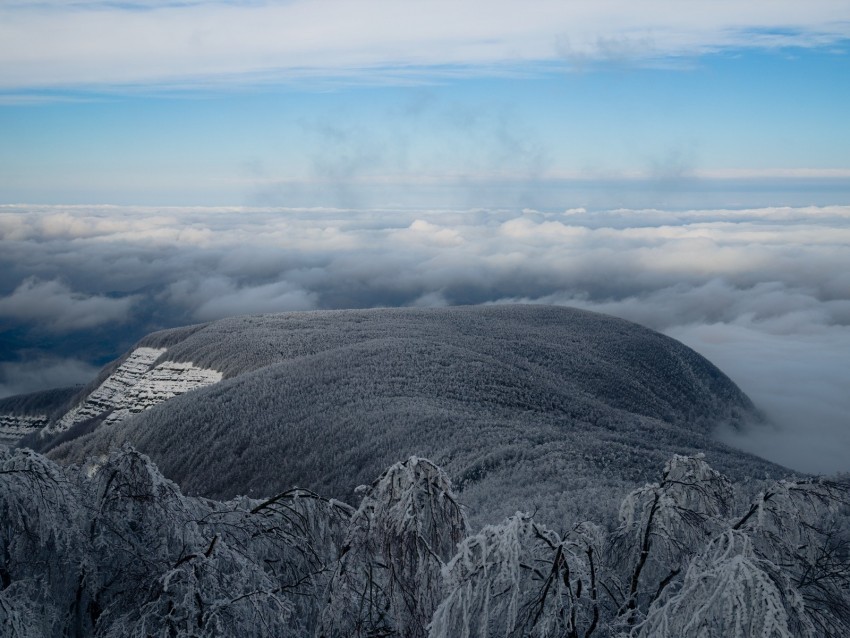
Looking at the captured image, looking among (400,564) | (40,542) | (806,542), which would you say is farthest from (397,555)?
(806,542)

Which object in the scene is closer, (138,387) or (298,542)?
(298,542)

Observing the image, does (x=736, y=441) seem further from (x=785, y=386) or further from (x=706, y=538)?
(x=706, y=538)

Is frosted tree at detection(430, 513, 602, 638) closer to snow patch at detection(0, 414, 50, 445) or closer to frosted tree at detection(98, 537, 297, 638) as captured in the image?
frosted tree at detection(98, 537, 297, 638)

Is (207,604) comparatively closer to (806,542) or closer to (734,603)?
(734,603)

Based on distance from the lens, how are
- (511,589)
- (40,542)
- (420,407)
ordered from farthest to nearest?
(420,407) < (40,542) < (511,589)

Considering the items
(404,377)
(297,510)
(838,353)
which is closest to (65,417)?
(404,377)

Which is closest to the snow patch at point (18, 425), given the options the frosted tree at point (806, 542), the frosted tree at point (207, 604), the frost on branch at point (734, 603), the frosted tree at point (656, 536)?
the frosted tree at point (207, 604)
